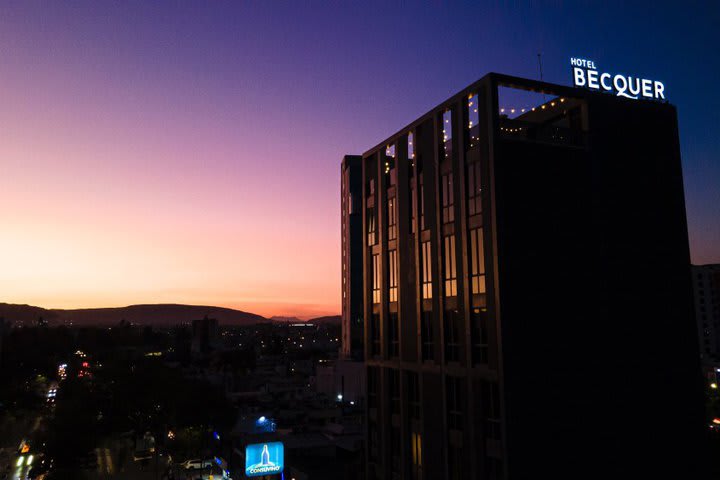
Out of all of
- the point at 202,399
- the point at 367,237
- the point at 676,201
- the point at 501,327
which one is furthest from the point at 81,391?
the point at 676,201

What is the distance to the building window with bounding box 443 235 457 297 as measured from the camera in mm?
30872

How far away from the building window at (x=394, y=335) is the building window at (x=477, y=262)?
922 centimetres

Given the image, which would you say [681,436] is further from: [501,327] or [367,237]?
[367,237]

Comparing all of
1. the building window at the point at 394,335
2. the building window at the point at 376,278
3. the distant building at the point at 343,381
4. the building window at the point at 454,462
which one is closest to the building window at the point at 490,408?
the building window at the point at 454,462

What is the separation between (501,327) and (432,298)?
6943mm

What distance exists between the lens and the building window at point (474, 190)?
2861cm

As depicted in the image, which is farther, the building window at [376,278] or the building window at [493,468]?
the building window at [376,278]

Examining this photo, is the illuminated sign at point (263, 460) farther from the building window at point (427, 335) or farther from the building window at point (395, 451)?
the building window at point (427, 335)

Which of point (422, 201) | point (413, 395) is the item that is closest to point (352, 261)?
point (413, 395)

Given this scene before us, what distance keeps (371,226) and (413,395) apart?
489 inches

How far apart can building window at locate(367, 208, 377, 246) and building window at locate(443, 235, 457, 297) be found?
935 centimetres

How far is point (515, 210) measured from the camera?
27.3 m

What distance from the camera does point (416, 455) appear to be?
110 ft

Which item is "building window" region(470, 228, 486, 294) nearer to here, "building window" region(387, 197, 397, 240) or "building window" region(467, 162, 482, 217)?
"building window" region(467, 162, 482, 217)
